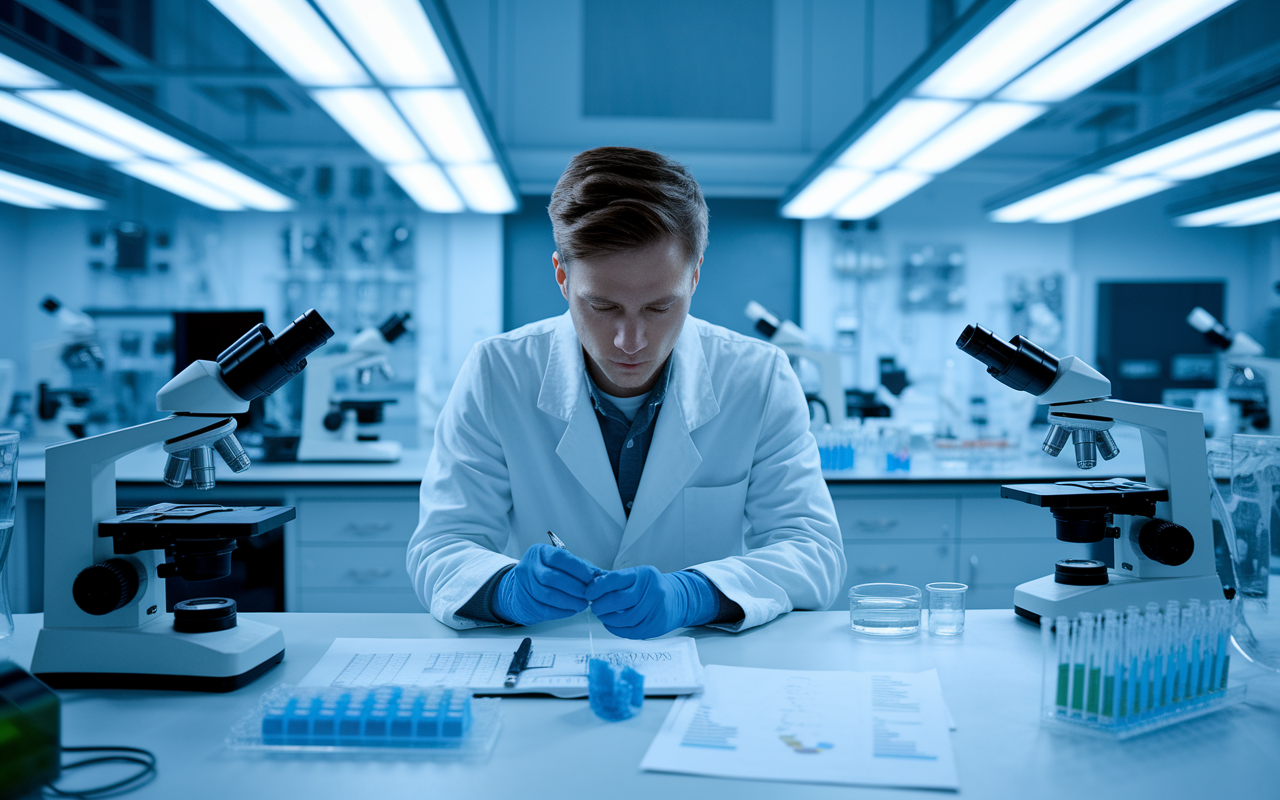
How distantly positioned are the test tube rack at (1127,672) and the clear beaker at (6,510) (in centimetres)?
147

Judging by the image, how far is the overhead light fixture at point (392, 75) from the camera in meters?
2.03

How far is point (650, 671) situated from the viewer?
105 centimetres

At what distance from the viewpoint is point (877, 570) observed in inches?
111

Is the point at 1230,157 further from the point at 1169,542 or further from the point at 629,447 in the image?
the point at 629,447

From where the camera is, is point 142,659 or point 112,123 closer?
point 142,659

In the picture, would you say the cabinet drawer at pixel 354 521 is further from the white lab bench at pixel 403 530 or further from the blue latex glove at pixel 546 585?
the blue latex glove at pixel 546 585

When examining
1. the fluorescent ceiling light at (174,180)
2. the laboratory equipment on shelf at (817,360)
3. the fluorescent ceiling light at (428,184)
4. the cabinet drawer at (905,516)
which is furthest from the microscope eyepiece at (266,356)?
the fluorescent ceiling light at (174,180)

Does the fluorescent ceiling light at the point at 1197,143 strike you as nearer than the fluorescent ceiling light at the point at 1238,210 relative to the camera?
Yes

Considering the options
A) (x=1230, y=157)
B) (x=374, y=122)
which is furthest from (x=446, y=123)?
(x=1230, y=157)

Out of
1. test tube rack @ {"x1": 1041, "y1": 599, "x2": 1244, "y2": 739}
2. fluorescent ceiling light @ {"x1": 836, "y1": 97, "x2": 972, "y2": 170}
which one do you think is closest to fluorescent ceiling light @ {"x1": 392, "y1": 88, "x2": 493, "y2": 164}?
fluorescent ceiling light @ {"x1": 836, "y1": 97, "x2": 972, "y2": 170}

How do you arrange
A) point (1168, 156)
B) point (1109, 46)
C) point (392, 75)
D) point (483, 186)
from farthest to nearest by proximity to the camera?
point (483, 186), point (1168, 156), point (392, 75), point (1109, 46)

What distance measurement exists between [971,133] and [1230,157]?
52.8 inches

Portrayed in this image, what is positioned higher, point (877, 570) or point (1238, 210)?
point (1238, 210)

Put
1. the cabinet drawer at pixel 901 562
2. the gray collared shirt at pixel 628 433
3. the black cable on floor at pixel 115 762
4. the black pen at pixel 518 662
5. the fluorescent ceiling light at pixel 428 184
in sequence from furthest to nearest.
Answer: the fluorescent ceiling light at pixel 428 184 → the cabinet drawer at pixel 901 562 → the gray collared shirt at pixel 628 433 → the black pen at pixel 518 662 → the black cable on floor at pixel 115 762
